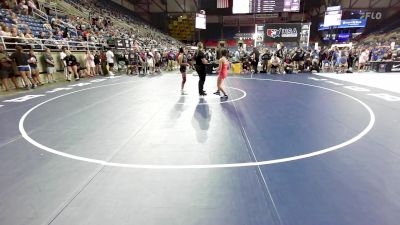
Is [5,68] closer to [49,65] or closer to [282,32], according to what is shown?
[49,65]

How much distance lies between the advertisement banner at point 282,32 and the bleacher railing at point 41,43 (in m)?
13.2

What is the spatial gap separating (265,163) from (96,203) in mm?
2197

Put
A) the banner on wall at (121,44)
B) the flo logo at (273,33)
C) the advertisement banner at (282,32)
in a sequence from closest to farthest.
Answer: the banner on wall at (121,44)
the advertisement banner at (282,32)
the flo logo at (273,33)

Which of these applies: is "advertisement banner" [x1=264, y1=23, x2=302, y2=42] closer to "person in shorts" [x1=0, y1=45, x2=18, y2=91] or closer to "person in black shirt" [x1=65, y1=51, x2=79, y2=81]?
"person in black shirt" [x1=65, y1=51, x2=79, y2=81]

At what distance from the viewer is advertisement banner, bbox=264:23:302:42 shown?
19.9 metres

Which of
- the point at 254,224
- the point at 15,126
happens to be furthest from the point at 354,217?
the point at 15,126

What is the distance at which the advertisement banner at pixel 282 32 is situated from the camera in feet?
65.3

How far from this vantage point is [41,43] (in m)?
12.5

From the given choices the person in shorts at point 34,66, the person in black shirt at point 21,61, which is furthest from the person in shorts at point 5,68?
the person in shorts at point 34,66

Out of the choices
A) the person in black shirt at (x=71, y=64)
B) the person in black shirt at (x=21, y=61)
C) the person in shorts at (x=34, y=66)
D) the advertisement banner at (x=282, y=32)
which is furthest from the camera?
the advertisement banner at (x=282, y=32)

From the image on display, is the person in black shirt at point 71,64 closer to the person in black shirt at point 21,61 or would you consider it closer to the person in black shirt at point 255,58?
the person in black shirt at point 21,61

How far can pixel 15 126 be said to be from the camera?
5.52 metres

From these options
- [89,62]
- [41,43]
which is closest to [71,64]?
[41,43]

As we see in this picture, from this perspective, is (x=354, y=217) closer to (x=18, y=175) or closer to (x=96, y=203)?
(x=96, y=203)
